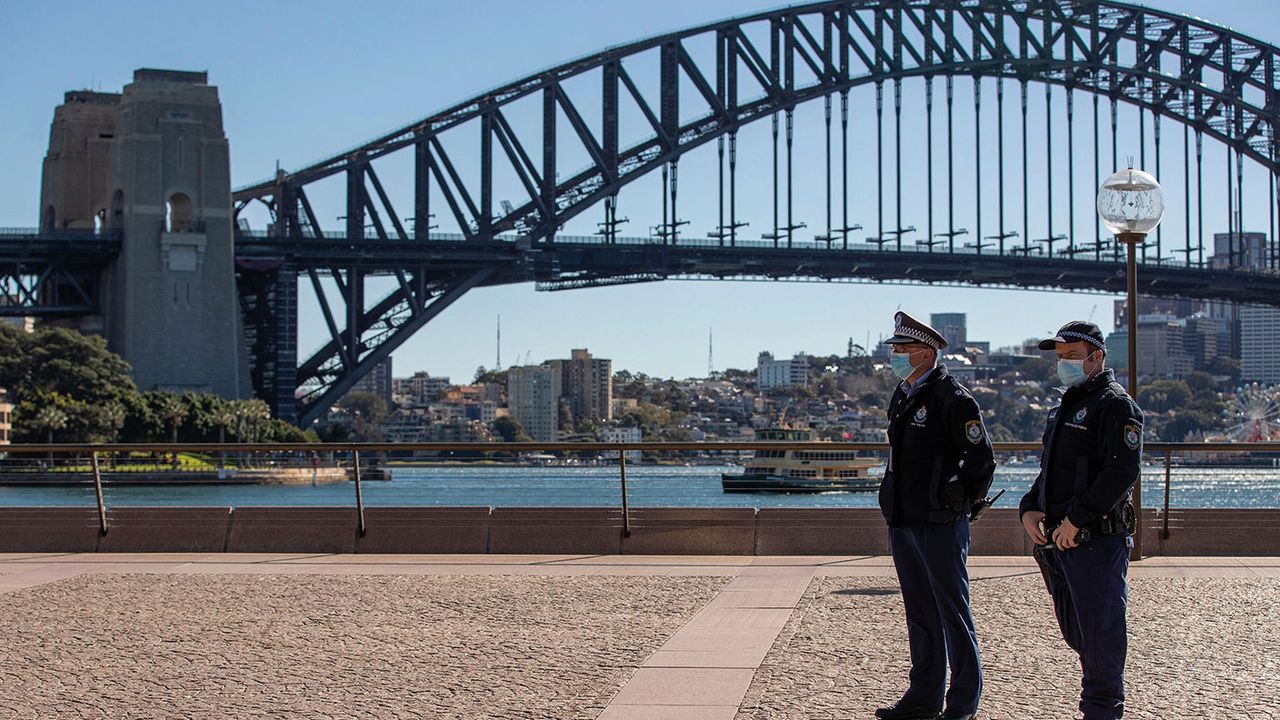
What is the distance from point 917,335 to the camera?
7.02 meters

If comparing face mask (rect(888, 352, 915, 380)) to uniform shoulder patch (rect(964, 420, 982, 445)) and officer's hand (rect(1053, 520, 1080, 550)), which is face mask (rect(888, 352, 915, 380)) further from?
officer's hand (rect(1053, 520, 1080, 550))

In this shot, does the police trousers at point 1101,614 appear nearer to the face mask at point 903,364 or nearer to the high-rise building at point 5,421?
the face mask at point 903,364

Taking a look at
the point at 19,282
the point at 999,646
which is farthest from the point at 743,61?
the point at 999,646

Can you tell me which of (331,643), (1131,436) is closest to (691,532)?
(331,643)

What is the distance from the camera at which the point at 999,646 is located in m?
8.84

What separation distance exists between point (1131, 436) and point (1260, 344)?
590 feet

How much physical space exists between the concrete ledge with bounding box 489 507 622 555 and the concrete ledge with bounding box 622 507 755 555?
0.15 m

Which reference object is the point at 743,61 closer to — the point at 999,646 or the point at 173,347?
the point at 173,347

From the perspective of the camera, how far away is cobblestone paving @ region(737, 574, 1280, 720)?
7340mm

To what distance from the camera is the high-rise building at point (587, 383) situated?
137 metres

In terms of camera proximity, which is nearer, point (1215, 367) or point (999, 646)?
point (999, 646)

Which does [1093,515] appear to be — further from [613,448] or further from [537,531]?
[537,531]

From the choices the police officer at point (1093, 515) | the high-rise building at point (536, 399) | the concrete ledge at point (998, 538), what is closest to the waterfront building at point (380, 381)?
the high-rise building at point (536, 399)

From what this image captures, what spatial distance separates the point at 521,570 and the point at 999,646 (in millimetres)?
4680
